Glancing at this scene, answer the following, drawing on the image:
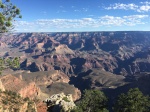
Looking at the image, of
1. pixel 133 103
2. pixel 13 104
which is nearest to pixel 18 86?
pixel 13 104

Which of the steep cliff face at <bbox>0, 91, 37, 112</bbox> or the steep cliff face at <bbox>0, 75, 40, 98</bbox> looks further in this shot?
the steep cliff face at <bbox>0, 75, 40, 98</bbox>

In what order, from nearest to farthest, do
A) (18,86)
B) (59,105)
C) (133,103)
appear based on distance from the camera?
(133,103)
(59,105)
(18,86)

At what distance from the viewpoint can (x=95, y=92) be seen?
5534cm

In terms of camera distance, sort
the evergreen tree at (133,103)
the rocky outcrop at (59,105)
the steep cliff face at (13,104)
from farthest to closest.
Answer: the rocky outcrop at (59,105), the evergreen tree at (133,103), the steep cliff face at (13,104)

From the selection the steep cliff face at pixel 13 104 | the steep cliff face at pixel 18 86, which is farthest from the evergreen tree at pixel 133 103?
the steep cliff face at pixel 18 86

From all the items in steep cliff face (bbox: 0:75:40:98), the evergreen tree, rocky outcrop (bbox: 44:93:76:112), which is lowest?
steep cliff face (bbox: 0:75:40:98)

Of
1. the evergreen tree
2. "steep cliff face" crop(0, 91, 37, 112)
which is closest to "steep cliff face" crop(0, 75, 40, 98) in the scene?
"steep cliff face" crop(0, 91, 37, 112)

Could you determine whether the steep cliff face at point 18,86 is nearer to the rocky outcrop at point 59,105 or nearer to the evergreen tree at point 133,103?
the rocky outcrop at point 59,105

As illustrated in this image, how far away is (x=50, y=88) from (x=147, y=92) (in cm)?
6636

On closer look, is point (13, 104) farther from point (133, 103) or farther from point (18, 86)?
point (18, 86)

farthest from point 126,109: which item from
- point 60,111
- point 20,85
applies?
point 20,85

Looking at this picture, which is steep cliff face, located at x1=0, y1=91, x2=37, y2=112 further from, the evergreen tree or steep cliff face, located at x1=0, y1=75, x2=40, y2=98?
steep cliff face, located at x1=0, y1=75, x2=40, y2=98

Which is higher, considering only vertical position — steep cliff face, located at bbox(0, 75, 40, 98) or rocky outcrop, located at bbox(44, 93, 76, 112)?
rocky outcrop, located at bbox(44, 93, 76, 112)

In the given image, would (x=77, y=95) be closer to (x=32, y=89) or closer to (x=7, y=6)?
(x=32, y=89)
